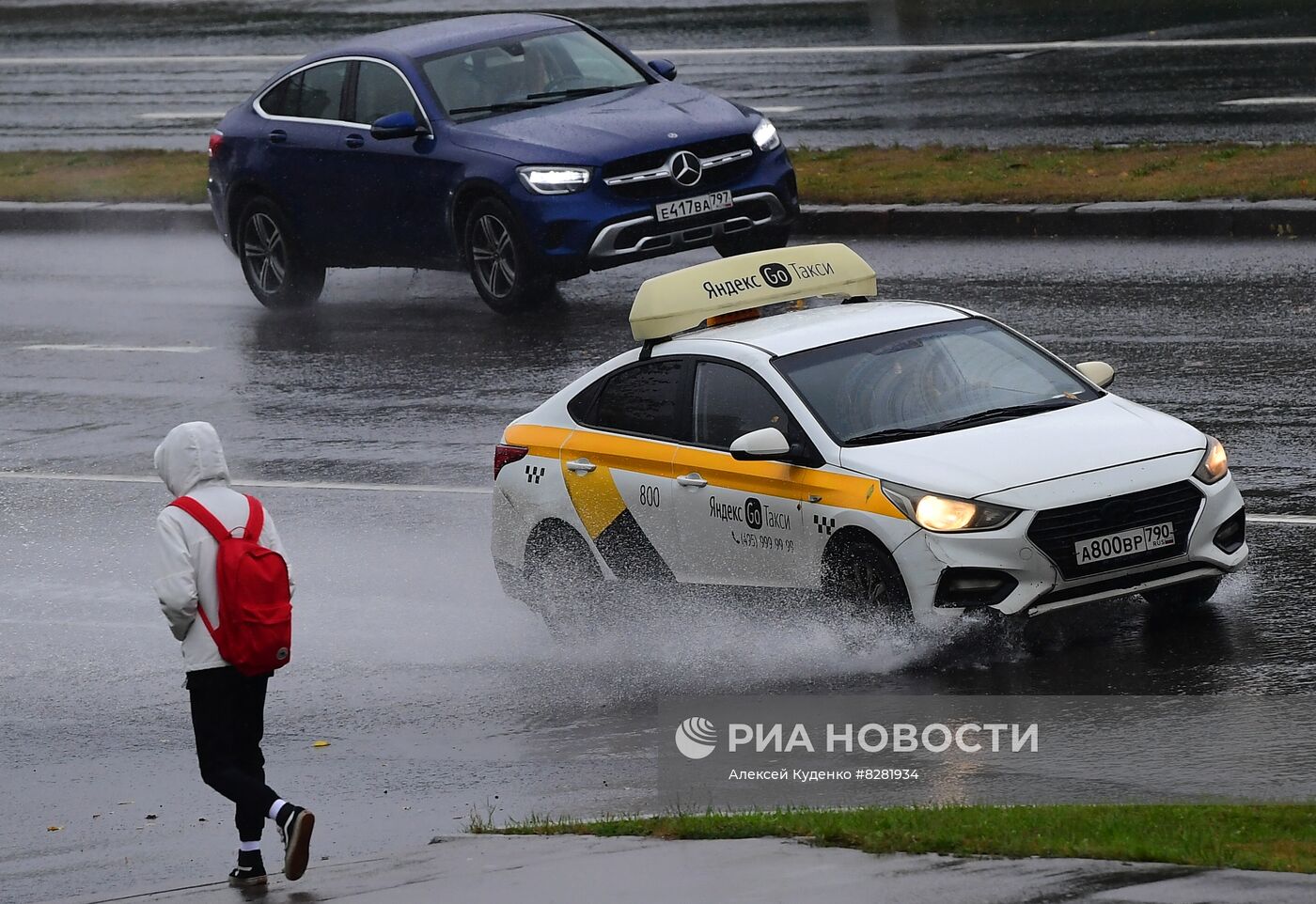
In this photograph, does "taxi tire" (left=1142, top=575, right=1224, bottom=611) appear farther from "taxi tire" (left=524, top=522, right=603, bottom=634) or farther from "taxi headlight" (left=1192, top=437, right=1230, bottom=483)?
"taxi tire" (left=524, top=522, right=603, bottom=634)

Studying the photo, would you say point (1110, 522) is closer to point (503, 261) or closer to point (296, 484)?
point (296, 484)

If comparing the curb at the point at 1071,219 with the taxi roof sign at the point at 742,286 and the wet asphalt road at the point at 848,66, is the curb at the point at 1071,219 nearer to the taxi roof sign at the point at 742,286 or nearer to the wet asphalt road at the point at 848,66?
the wet asphalt road at the point at 848,66

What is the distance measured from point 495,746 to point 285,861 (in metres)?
1.88

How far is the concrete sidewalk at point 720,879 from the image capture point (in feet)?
20.7

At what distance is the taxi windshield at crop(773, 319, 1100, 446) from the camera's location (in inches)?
392

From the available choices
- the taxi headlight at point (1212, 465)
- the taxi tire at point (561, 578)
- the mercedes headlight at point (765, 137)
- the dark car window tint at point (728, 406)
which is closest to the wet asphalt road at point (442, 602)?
the taxi tire at point (561, 578)

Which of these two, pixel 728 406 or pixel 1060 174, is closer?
pixel 728 406

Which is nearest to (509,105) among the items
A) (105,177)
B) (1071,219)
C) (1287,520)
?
(1071,219)

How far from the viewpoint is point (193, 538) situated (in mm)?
7754

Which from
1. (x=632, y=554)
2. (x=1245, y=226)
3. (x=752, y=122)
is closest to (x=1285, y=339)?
(x=1245, y=226)

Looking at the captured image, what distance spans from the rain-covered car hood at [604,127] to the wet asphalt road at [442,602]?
1.32 m

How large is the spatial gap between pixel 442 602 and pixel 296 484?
108 inches

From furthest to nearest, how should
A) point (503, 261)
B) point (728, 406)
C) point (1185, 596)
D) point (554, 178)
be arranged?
point (503, 261)
point (554, 178)
point (728, 406)
point (1185, 596)

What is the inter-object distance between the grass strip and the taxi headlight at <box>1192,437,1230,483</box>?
8.68 meters
